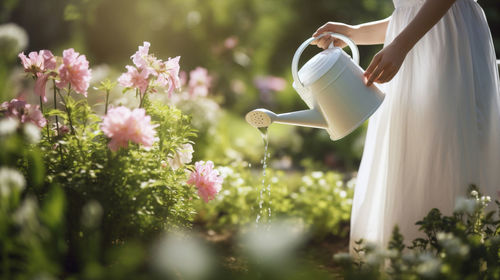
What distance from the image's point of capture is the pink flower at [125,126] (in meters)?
1.41

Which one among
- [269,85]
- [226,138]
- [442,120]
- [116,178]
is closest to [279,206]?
[442,120]

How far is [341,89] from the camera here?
1.67 metres

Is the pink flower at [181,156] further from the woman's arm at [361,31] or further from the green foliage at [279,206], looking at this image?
the green foliage at [279,206]

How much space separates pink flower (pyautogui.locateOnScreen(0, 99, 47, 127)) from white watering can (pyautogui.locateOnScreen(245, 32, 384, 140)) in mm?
643

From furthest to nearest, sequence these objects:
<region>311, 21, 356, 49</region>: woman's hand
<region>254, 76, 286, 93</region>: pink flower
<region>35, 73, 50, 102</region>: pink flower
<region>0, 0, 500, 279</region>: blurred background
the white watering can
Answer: <region>254, 76, 286, 93</region>: pink flower
<region>311, 21, 356, 49</region>: woman's hand
the white watering can
<region>35, 73, 50, 102</region>: pink flower
<region>0, 0, 500, 279</region>: blurred background

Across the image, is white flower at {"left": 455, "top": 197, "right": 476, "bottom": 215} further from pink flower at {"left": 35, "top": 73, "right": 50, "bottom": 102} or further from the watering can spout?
pink flower at {"left": 35, "top": 73, "right": 50, "bottom": 102}

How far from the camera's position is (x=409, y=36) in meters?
1.61

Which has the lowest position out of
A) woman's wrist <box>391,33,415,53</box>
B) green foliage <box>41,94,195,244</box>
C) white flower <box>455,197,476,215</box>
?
white flower <box>455,197,476,215</box>

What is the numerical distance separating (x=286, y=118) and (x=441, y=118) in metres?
0.55

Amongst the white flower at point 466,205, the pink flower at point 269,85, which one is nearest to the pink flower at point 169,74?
the white flower at point 466,205

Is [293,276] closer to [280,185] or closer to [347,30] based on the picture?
[347,30]

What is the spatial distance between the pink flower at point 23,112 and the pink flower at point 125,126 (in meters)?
0.26

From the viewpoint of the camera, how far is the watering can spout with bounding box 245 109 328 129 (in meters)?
1.64

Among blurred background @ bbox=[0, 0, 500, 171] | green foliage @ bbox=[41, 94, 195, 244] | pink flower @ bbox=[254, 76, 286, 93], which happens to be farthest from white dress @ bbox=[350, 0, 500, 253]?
pink flower @ bbox=[254, 76, 286, 93]
